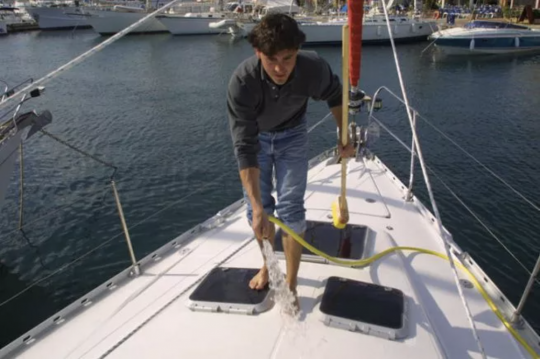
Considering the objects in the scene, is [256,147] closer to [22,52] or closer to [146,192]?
[146,192]

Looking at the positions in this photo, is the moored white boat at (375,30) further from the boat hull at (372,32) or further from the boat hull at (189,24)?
the boat hull at (189,24)

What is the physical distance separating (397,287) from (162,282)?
2.26 meters

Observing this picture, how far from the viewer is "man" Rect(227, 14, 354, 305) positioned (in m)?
2.88

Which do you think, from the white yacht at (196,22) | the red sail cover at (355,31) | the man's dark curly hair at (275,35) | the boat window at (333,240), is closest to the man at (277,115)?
the man's dark curly hair at (275,35)

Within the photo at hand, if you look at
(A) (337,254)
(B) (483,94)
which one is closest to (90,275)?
(A) (337,254)

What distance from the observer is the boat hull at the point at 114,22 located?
48.3 metres

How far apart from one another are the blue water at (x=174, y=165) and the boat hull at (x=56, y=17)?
34.0 m

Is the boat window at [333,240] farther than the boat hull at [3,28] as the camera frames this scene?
No

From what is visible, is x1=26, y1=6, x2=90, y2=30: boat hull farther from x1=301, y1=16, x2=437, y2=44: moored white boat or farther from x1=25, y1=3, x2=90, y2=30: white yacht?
x1=301, y1=16, x2=437, y2=44: moored white boat

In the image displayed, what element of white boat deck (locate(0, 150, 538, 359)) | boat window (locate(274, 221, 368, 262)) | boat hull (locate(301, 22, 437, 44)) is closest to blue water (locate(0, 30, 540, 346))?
white boat deck (locate(0, 150, 538, 359))

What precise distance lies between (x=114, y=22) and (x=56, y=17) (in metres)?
13.0

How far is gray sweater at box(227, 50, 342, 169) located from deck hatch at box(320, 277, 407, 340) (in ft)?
4.23

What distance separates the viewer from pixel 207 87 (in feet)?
73.5

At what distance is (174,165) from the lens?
12188mm
